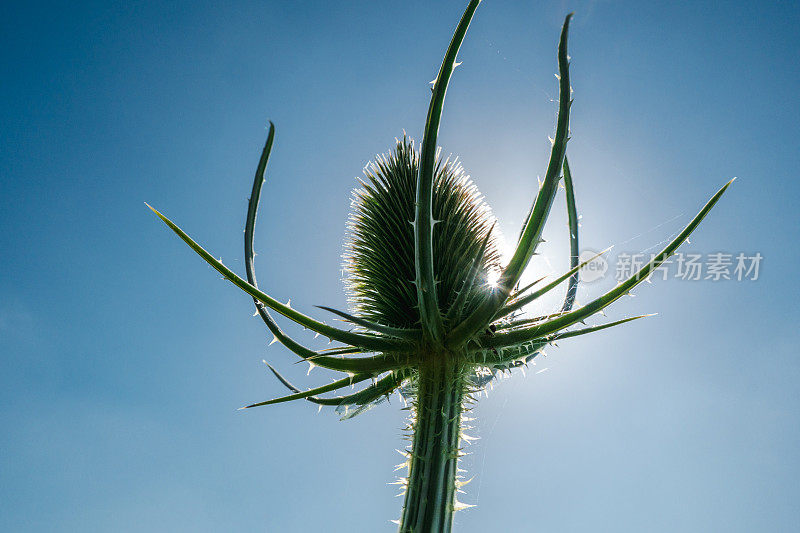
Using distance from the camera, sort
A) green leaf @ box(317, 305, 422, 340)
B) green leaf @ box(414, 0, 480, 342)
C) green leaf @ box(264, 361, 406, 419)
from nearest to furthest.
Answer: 1. green leaf @ box(414, 0, 480, 342)
2. green leaf @ box(317, 305, 422, 340)
3. green leaf @ box(264, 361, 406, 419)

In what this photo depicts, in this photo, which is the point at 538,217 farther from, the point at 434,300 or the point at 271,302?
the point at 271,302

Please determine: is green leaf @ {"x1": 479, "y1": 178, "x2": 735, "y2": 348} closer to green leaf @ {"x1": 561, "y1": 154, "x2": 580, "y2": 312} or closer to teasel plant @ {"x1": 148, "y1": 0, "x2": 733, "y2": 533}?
teasel plant @ {"x1": 148, "y1": 0, "x2": 733, "y2": 533}

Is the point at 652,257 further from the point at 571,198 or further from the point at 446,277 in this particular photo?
the point at 446,277

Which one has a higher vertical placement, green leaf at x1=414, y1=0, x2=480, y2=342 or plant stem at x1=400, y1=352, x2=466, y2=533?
green leaf at x1=414, y1=0, x2=480, y2=342

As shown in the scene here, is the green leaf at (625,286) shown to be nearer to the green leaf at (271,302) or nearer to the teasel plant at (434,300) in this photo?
the teasel plant at (434,300)

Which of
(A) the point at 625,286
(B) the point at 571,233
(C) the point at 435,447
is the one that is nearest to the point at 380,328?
(C) the point at 435,447

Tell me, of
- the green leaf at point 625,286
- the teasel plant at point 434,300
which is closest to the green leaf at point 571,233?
the teasel plant at point 434,300

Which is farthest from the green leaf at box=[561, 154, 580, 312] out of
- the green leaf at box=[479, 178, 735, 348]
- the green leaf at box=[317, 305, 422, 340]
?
the green leaf at box=[317, 305, 422, 340]

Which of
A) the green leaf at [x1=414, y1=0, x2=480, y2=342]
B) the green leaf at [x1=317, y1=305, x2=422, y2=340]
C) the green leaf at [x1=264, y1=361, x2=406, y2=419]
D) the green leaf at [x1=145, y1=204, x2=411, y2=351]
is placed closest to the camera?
the green leaf at [x1=414, y1=0, x2=480, y2=342]

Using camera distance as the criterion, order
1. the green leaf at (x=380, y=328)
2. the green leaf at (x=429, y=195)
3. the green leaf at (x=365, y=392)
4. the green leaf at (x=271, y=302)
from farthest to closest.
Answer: the green leaf at (x=365, y=392) → the green leaf at (x=271, y=302) → the green leaf at (x=380, y=328) → the green leaf at (x=429, y=195)
